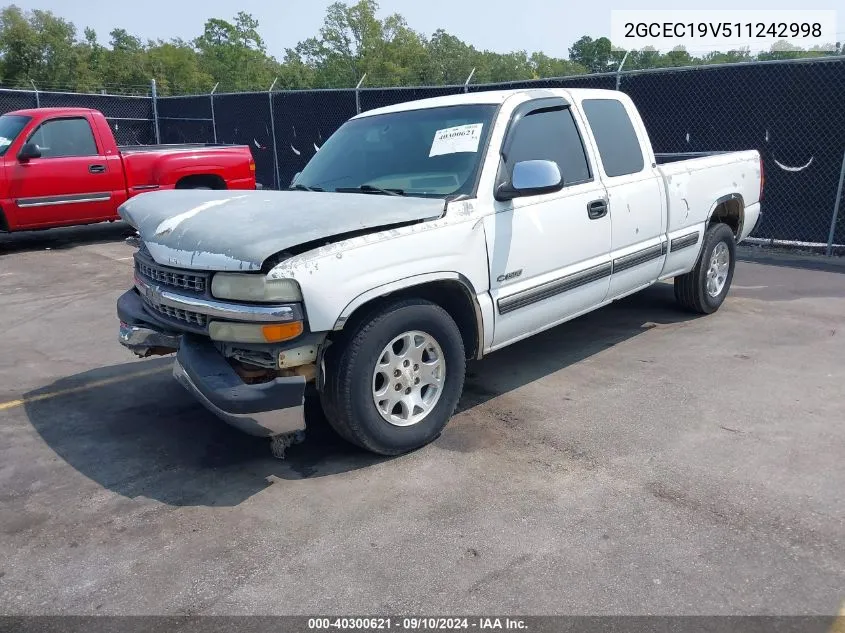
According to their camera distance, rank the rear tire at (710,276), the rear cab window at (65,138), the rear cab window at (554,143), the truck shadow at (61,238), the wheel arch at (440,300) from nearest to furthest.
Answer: the wheel arch at (440,300), the rear cab window at (554,143), the rear tire at (710,276), the rear cab window at (65,138), the truck shadow at (61,238)

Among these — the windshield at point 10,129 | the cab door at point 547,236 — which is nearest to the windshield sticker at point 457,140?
the cab door at point 547,236

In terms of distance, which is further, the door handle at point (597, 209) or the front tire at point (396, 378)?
the door handle at point (597, 209)

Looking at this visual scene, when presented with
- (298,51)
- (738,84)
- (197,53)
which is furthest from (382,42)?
(738,84)

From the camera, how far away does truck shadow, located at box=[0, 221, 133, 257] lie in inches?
429

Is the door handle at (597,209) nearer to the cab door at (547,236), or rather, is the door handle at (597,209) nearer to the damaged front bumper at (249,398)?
the cab door at (547,236)

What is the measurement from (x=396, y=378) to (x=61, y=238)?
9.89 m

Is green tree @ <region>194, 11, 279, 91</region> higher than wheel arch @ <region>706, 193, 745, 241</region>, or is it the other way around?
green tree @ <region>194, 11, 279, 91</region>

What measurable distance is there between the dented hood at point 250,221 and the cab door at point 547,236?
61 cm

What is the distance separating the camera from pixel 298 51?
311 feet

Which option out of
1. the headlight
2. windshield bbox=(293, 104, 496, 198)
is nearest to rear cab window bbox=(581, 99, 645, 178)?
windshield bbox=(293, 104, 496, 198)

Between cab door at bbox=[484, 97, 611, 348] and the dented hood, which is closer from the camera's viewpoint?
the dented hood

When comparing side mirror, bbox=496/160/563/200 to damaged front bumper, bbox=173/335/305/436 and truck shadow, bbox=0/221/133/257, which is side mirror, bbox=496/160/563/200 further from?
truck shadow, bbox=0/221/133/257

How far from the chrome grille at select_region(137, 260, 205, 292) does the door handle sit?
255 cm

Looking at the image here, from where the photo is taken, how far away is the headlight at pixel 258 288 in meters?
3.29
